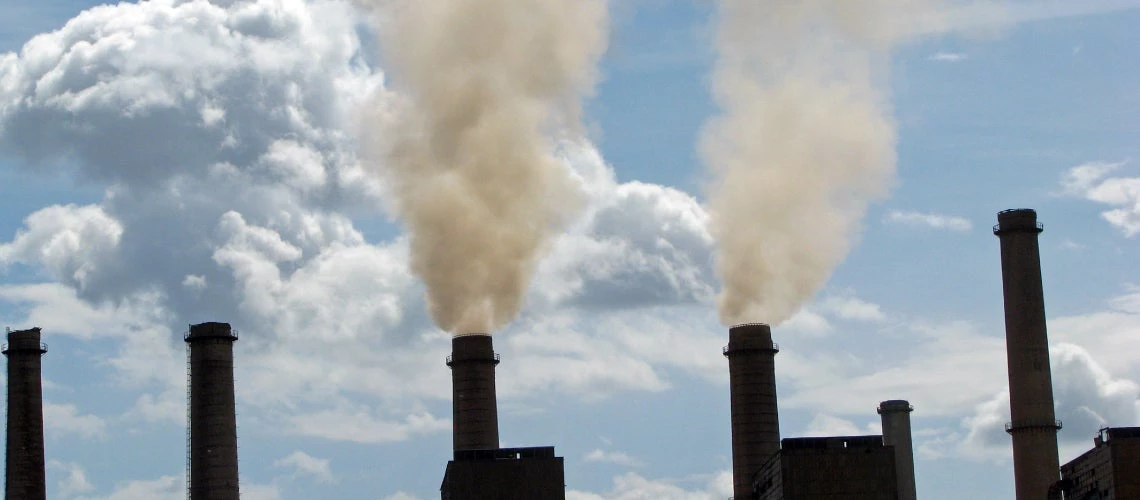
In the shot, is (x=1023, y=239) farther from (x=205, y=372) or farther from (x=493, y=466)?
(x=205, y=372)

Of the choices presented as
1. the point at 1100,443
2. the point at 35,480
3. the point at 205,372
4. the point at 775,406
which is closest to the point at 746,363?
the point at 775,406

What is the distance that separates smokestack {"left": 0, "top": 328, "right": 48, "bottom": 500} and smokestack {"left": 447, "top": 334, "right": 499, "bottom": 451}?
20987 millimetres

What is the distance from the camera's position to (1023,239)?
71062 millimetres

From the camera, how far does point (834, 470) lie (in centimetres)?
5959

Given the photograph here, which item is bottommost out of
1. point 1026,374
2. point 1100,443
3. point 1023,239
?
point 1100,443

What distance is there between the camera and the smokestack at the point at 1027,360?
69.3 meters

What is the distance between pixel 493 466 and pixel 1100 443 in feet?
67.8

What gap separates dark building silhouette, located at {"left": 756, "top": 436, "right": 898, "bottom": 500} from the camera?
59.4 m

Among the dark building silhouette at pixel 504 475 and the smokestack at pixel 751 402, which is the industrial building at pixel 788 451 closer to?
the smokestack at pixel 751 402

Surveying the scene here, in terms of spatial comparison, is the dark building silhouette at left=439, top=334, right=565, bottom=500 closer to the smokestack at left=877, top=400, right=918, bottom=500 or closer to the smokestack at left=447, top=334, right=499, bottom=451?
the smokestack at left=447, top=334, right=499, bottom=451

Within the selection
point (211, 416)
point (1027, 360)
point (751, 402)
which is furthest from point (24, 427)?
point (1027, 360)

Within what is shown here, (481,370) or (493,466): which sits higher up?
(481,370)

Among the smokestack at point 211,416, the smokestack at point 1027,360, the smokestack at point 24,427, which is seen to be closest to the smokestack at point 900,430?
the smokestack at point 1027,360

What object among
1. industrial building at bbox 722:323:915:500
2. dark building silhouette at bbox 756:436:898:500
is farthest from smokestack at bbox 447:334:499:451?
dark building silhouette at bbox 756:436:898:500
